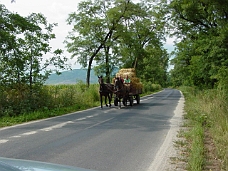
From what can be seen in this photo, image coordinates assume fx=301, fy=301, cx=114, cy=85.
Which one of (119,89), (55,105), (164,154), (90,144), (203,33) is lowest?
(164,154)

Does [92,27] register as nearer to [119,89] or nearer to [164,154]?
[119,89]

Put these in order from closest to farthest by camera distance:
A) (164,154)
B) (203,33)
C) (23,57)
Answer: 1. (164,154)
2. (23,57)
3. (203,33)

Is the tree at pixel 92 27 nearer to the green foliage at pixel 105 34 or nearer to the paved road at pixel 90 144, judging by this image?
the green foliage at pixel 105 34

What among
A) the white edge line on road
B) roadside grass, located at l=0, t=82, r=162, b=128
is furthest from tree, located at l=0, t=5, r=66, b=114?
the white edge line on road

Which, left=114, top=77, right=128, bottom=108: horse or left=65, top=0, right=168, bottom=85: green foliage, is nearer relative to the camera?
left=114, top=77, right=128, bottom=108: horse

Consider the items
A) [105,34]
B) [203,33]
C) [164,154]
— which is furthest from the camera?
[105,34]

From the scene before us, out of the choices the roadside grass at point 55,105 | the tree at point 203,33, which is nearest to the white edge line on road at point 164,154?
the roadside grass at point 55,105

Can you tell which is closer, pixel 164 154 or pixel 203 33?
pixel 164 154

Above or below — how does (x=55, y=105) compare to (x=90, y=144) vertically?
above

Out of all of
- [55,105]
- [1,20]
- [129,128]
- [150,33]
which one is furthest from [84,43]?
[129,128]

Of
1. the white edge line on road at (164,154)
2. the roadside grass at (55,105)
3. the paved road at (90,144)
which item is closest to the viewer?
the white edge line on road at (164,154)

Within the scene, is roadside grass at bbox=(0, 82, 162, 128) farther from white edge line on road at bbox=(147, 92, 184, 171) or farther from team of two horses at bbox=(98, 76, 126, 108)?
white edge line on road at bbox=(147, 92, 184, 171)

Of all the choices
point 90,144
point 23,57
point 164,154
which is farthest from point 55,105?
point 164,154

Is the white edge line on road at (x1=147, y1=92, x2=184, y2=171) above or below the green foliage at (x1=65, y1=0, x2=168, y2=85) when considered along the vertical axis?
below
